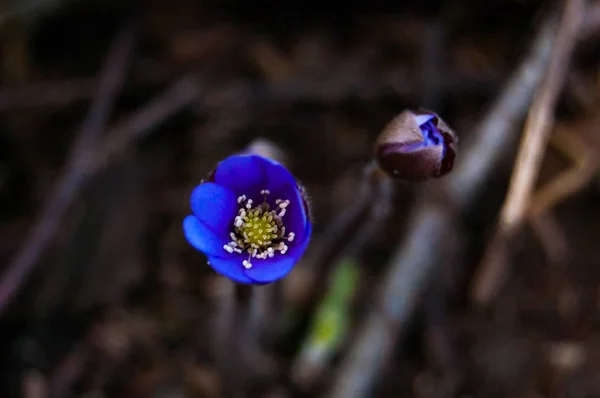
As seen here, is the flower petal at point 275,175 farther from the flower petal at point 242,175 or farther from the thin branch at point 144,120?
the thin branch at point 144,120

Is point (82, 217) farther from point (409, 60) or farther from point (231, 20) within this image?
point (409, 60)

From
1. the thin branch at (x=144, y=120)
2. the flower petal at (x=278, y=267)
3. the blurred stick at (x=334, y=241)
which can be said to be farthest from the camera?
the thin branch at (x=144, y=120)

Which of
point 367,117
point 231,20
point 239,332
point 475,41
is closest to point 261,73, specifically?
point 231,20

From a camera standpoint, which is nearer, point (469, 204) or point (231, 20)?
point (469, 204)

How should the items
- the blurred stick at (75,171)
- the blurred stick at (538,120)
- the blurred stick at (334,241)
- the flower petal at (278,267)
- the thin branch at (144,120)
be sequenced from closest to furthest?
the flower petal at (278,267)
the blurred stick at (334,241)
the blurred stick at (538,120)
the blurred stick at (75,171)
the thin branch at (144,120)

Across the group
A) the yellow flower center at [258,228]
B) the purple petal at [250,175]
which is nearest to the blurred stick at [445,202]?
the yellow flower center at [258,228]

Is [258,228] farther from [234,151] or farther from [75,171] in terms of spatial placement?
[75,171]

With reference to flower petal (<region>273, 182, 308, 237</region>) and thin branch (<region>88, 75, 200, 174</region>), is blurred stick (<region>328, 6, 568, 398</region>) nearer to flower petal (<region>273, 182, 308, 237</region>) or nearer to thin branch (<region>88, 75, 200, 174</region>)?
flower petal (<region>273, 182, 308, 237</region>)
